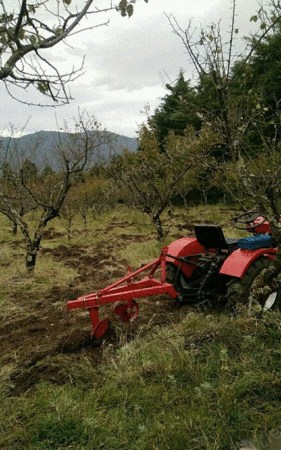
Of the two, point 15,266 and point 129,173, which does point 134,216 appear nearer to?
point 129,173

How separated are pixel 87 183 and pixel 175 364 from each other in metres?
17.3

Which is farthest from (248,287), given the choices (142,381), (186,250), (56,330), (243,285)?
(56,330)

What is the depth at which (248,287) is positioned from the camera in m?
3.63

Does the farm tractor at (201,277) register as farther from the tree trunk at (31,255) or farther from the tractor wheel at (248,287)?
the tree trunk at (31,255)

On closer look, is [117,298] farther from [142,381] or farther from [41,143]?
[41,143]

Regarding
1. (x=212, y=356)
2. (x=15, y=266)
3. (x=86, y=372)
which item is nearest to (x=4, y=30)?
(x=86, y=372)

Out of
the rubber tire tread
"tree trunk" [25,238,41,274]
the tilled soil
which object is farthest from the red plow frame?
"tree trunk" [25,238,41,274]

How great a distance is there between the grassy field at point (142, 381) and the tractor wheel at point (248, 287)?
24 cm

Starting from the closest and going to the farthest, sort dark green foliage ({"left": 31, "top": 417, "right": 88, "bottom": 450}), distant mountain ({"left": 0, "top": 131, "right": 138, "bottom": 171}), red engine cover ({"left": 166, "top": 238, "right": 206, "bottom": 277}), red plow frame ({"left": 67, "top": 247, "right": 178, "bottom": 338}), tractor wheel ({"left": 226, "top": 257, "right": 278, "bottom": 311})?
dark green foliage ({"left": 31, "top": 417, "right": 88, "bottom": 450}) < red plow frame ({"left": 67, "top": 247, "right": 178, "bottom": 338}) < tractor wheel ({"left": 226, "top": 257, "right": 278, "bottom": 311}) < red engine cover ({"left": 166, "top": 238, "right": 206, "bottom": 277}) < distant mountain ({"left": 0, "top": 131, "right": 138, "bottom": 171})

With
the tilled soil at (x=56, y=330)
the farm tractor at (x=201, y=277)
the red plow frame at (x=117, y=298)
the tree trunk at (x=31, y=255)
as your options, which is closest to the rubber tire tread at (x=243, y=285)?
the farm tractor at (x=201, y=277)

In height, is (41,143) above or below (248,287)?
above

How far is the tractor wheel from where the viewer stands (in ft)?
11.5

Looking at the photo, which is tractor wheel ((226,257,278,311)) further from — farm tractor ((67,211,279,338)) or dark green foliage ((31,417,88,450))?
dark green foliage ((31,417,88,450))

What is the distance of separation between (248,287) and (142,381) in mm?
1631
